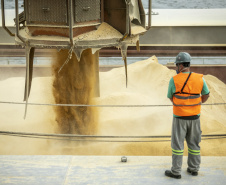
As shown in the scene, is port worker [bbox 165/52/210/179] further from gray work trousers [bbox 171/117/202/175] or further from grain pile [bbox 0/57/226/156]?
grain pile [bbox 0/57/226/156]

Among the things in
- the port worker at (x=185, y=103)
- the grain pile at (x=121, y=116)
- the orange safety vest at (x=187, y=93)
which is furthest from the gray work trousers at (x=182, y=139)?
the grain pile at (x=121, y=116)

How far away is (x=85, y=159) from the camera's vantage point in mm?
4418

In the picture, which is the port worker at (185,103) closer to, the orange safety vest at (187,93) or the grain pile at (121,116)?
the orange safety vest at (187,93)

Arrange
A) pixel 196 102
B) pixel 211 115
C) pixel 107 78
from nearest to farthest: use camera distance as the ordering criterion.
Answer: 1. pixel 196 102
2. pixel 211 115
3. pixel 107 78

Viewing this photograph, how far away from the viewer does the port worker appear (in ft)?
12.1

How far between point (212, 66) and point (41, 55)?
16.3 feet

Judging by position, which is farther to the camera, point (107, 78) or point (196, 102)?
point (107, 78)

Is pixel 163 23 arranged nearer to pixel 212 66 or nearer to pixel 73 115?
pixel 212 66

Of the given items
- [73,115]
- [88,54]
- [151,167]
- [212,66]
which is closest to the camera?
[151,167]

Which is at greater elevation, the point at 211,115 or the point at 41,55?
the point at 41,55

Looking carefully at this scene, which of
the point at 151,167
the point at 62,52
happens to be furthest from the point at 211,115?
the point at 151,167

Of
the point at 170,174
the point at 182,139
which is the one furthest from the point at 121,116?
the point at 182,139

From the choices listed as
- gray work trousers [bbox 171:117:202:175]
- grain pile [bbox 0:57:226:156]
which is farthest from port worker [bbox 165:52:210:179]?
grain pile [bbox 0:57:226:156]

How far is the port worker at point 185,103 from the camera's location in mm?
3699
